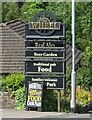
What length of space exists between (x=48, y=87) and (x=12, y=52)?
9.28 m

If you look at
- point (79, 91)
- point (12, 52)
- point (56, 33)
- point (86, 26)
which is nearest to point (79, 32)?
point (86, 26)

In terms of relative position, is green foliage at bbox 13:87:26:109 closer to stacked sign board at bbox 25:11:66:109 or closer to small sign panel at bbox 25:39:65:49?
stacked sign board at bbox 25:11:66:109

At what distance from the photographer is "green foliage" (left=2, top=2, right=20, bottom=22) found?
151 feet

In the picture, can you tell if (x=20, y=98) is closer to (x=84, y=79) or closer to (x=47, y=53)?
(x=47, y=53)

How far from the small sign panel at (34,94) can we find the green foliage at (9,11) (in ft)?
94.5

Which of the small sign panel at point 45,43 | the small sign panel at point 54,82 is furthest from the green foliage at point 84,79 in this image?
the small sign panel at point 45,43

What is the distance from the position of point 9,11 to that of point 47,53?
30.1 metres

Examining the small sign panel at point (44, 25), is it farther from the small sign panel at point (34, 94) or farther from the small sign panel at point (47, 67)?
the small sign panel at point (34, 94)

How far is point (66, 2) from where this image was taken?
32.1 metres

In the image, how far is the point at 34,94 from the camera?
1712 cm

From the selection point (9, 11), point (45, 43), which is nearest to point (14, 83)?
point (45, 43)

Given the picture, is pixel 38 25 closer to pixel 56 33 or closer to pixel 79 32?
pixel 56 33

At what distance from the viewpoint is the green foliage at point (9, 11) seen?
1810 inches

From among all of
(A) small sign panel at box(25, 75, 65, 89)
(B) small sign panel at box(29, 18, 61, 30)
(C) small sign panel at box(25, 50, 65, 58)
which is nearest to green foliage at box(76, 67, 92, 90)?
(A) small sign panel at box(25, 75, 65, 89)
